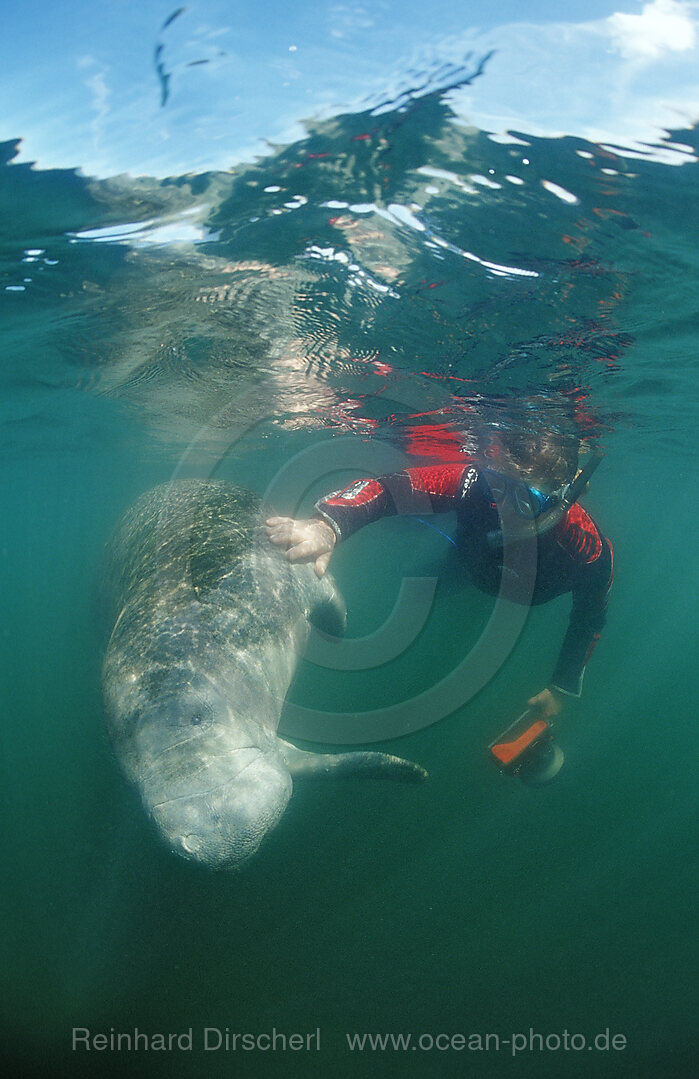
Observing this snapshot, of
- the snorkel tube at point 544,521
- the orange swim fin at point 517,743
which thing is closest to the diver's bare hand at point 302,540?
the snorkel tube at point 544,521

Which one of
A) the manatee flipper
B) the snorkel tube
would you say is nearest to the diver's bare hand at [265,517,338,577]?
the manatee flipper

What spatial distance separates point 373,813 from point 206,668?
5843mm

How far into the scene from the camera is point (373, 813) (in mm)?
8070

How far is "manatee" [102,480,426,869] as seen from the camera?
2.96 metres

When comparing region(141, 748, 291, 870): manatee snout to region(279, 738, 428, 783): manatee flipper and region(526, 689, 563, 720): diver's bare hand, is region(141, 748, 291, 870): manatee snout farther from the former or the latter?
region(526, 689, 563, 720): diver's bare hand

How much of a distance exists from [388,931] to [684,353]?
9366 mm

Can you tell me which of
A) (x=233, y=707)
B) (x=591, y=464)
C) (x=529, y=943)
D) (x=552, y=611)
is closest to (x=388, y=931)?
(x=529, y=943)

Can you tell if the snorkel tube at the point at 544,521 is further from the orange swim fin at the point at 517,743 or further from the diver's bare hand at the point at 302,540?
the diver's bare hand at the point at 302,540

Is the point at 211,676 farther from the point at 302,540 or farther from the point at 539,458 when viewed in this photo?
the point at 539,458

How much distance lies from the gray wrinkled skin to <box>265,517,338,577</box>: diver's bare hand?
2.34ft

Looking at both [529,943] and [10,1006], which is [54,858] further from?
[529,943]

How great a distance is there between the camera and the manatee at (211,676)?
2.96 metres

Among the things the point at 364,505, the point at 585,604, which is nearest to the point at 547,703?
the point at 585,604

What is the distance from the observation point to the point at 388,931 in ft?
20.6
